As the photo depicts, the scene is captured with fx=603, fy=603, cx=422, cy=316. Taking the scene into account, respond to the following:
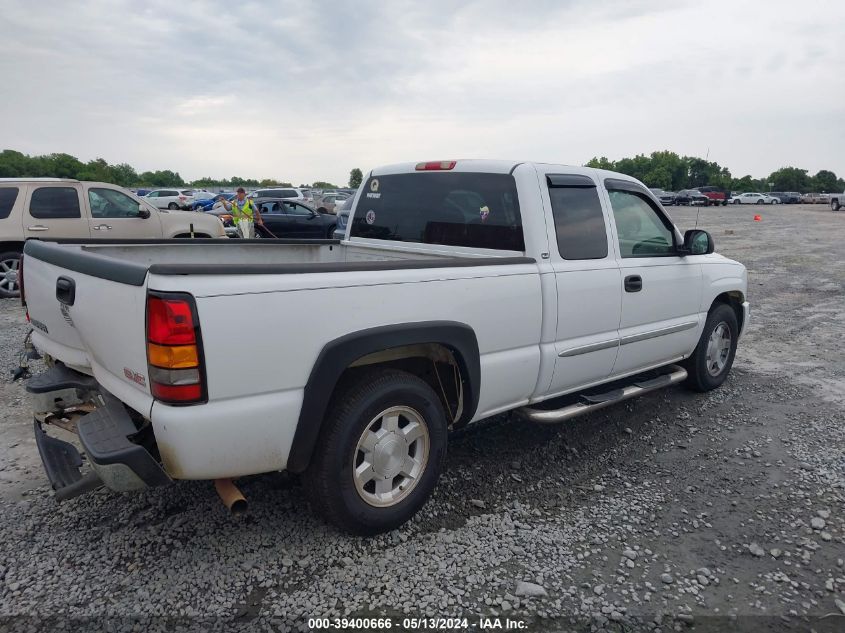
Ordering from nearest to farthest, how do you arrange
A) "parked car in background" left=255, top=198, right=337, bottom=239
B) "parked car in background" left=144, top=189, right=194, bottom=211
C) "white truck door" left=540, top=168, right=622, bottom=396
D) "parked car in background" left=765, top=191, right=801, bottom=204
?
"white truck door" left=540, top=168, right=622, bottom=396, "parked car in background" left=255, top=198, right=337, bottom=239, "parked car in background" left=144, top=189, right=194, bottom=211, "parked car in background" left=765, top=191, right=801, bottom=204

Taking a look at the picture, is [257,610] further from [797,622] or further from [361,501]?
[797,622]

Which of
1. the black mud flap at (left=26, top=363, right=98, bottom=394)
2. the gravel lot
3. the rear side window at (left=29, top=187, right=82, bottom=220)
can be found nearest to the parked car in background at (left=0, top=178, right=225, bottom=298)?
the rear side window at (left=29, top=187, right=82, bottom=220)

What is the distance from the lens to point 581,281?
12.5ft

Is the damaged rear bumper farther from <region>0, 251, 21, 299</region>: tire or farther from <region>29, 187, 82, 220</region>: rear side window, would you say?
<region>29, 187, 82, 220</region>: rear side window

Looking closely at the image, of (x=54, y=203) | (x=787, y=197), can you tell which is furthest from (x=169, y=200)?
(x=787, y=197)

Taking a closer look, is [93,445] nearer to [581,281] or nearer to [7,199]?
[581,281]

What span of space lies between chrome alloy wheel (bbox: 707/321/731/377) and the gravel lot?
82 centimetres

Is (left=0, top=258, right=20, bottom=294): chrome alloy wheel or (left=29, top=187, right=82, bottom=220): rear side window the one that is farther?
(left=29, top=187, right=82, bottom=220): rear side window

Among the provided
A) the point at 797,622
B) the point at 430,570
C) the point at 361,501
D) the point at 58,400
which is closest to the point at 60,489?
the point at 58,400

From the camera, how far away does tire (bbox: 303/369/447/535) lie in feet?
9.36

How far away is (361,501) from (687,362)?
3489 millimetres

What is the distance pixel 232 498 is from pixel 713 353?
443 cm

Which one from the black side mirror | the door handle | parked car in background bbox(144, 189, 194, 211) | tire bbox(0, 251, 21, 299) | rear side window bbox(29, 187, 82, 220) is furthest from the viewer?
parked car in background bbox(144, 189, 194, 211)

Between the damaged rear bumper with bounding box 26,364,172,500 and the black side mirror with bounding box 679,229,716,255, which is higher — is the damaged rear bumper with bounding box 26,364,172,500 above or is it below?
below
